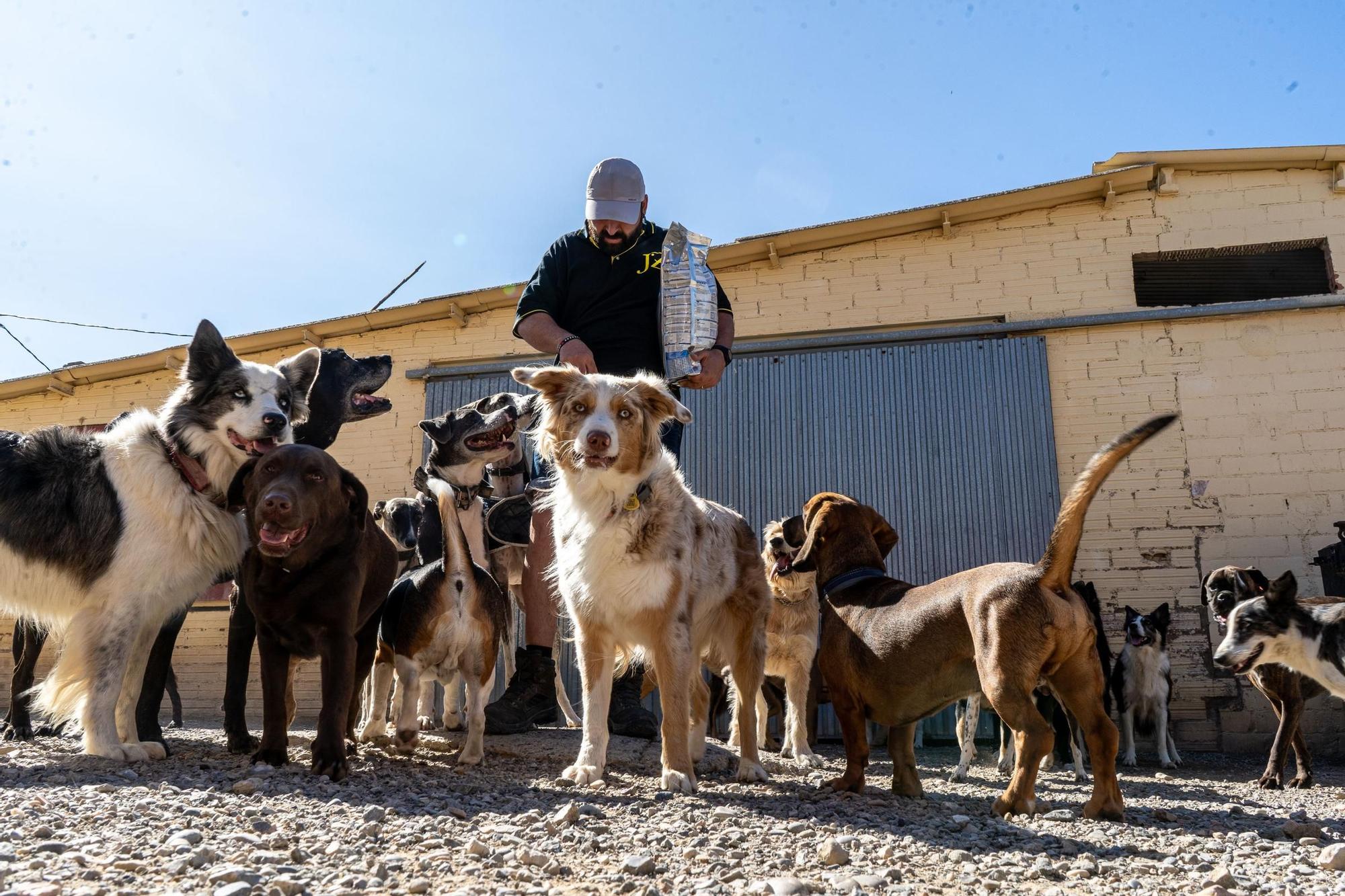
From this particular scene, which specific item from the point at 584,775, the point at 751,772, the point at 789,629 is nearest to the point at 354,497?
the point at 584,775

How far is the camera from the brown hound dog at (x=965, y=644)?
351 cm

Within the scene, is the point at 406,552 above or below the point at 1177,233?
below

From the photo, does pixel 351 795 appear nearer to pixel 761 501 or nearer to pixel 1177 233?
pixel 761 501

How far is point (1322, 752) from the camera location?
8867 millimetres

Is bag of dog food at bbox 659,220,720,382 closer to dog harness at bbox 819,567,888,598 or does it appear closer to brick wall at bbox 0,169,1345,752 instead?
dog harness at bbox 819,567,888,598

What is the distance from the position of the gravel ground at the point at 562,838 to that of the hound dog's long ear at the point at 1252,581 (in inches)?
132

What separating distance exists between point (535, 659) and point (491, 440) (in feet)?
5.00

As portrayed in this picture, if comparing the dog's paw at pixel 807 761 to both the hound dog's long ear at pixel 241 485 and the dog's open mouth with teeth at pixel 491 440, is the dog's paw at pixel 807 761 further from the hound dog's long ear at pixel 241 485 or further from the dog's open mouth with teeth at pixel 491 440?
the hound dog's long ear at pixel 241 485

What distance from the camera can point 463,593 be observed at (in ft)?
15.4

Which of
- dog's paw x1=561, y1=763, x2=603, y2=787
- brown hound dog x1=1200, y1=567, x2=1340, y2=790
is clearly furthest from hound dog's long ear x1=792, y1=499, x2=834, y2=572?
brown hound dog x1=1200, y1=567, x2=1340, y2=790

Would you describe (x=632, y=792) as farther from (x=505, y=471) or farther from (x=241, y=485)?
(x=505, y=471)

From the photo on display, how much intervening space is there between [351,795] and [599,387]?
1.87 m

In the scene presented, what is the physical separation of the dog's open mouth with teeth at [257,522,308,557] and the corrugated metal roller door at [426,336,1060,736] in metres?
5.89

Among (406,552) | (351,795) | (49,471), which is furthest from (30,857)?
(406,552)
